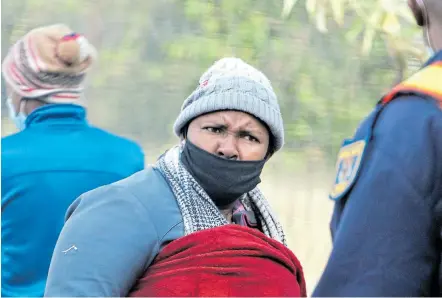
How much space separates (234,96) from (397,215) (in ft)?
3.01

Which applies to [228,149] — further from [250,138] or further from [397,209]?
[397,209]

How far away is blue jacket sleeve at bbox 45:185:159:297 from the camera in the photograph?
1.78 meters

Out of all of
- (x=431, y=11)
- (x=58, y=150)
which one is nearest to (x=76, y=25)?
(x=58, y=150)

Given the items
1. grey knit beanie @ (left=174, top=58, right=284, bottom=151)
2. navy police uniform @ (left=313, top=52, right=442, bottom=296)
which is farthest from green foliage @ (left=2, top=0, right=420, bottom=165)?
navy police uniform @ (left=313, top=52, right=442, bottom=296)

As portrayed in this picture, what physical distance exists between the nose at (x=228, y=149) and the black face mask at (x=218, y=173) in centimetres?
2

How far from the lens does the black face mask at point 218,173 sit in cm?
201

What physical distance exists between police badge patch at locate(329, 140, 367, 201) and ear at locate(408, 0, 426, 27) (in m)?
0.24

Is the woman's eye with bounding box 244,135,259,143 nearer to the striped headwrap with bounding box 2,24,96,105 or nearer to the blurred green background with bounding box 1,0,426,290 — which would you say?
the striped headwrap with bounding box 2,24,96,105

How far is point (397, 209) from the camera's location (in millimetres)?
1214

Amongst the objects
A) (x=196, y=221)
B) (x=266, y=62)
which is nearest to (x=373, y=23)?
(x=266, y=62)

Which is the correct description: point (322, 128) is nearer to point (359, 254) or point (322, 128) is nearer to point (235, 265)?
point (235, 265)

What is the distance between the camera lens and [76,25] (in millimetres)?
4195

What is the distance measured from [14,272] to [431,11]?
75.5 inches

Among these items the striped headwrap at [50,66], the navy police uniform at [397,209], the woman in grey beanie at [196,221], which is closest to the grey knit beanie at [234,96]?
the woman in grey beanie at [196,221]
